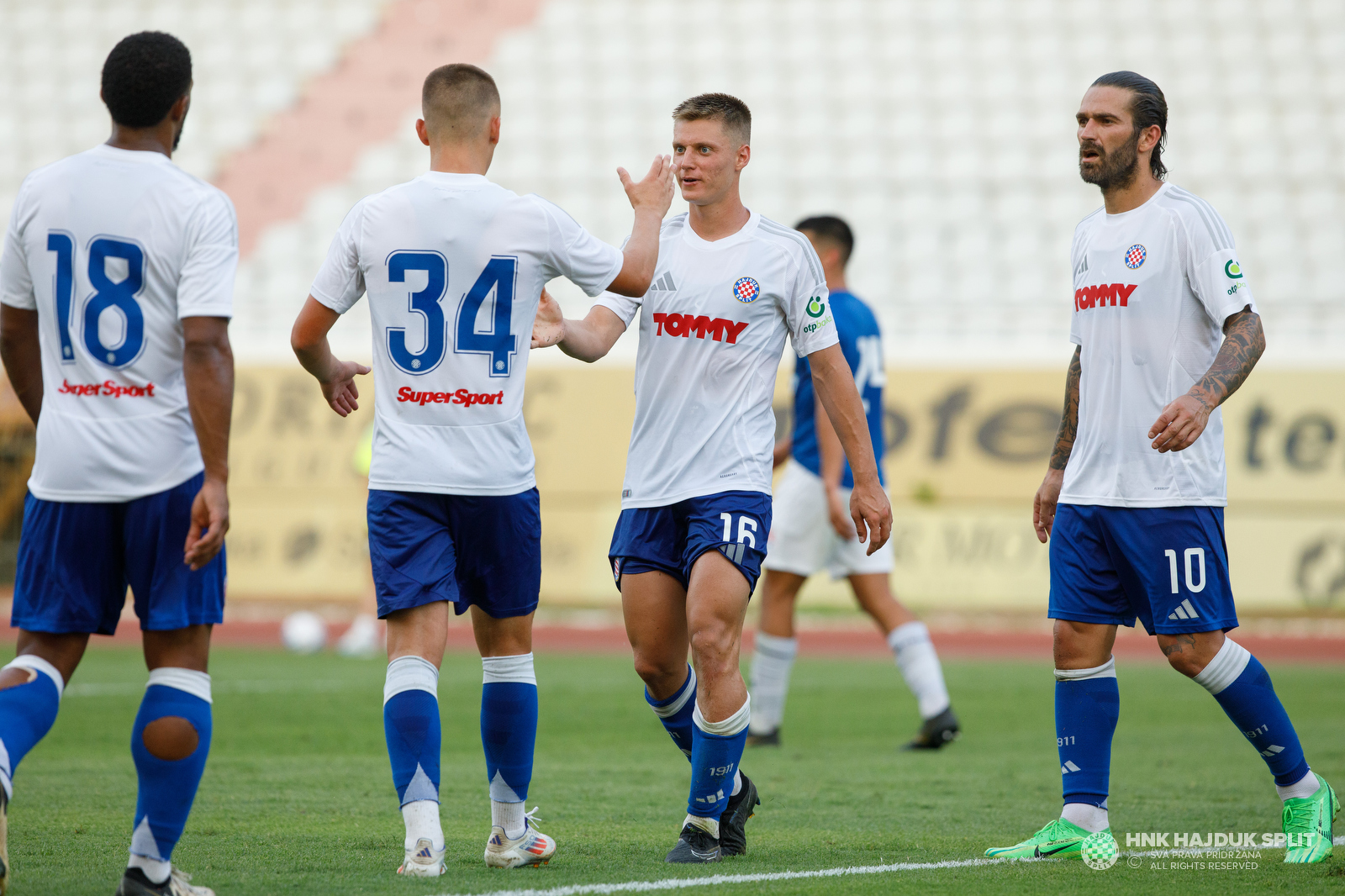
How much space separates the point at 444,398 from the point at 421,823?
120 cm

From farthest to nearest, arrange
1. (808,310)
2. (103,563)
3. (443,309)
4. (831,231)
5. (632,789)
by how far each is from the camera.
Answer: (831,231) < (632,789) < (808,310) < (443,309) < (103,563)

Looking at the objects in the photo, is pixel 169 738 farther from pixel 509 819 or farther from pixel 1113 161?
pixel 1113 161

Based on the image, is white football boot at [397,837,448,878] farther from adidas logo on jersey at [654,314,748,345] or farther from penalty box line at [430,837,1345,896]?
adidas logo on jersey at [654,314,748,345]

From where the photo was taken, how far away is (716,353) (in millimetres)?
4742

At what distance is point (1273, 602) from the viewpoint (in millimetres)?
14148


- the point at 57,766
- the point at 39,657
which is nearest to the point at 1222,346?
the point at 39,657

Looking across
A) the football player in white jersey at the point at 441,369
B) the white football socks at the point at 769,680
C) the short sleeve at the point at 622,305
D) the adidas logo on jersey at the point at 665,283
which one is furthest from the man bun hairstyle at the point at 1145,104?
the white football socks at the point at 769,680

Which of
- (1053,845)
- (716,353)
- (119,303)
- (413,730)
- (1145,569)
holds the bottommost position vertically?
(1053,845)

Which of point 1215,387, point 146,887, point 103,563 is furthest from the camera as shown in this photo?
point 1215,387

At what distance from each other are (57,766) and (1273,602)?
11.5m

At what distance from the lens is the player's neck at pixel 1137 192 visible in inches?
186

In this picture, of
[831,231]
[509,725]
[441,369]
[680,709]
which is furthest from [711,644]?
[831,231]

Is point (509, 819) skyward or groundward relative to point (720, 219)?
groundward

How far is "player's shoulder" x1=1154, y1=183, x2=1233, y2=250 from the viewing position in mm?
4539
